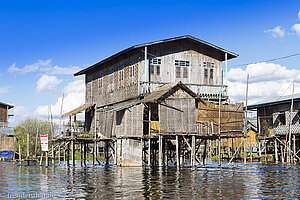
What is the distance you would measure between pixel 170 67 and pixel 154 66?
5.15ft

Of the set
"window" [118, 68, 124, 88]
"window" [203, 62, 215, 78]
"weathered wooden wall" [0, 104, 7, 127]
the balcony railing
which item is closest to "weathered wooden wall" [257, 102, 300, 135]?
the balcony railing

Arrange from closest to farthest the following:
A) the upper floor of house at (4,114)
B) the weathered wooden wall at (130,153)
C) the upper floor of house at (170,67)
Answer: the weathered wooden wall at (130,153)
the upper floor of house at (170,67)
the upper floor of house at (4,114)

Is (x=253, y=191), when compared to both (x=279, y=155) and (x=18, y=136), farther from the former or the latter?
(x=18, y=136)

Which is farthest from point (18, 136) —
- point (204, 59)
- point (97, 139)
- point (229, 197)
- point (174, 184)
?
point (229, 197)

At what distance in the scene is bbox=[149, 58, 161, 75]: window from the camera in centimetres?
3662

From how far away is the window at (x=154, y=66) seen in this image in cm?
3662

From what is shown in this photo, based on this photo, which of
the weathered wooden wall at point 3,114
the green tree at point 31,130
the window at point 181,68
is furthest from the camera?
the weathered wooden wall at point 3,114

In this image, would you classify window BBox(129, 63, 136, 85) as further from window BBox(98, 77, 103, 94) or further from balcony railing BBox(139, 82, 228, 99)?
window BBox(98, 77, 103, 94)

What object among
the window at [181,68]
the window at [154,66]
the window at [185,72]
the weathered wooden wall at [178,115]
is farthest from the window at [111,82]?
the weathered wooden wall at [178,115]

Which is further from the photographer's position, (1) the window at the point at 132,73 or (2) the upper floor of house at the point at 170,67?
(1) the window at the point at 132,73

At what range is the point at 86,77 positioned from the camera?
48969 millimetres

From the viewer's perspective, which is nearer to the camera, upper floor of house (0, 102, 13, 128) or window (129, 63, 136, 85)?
window (129, 63, 136, 85)

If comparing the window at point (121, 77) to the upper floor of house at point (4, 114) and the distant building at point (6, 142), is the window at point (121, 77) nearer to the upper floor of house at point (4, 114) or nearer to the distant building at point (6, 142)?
the distant building at point (6, 142)

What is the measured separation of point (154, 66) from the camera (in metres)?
36.8
